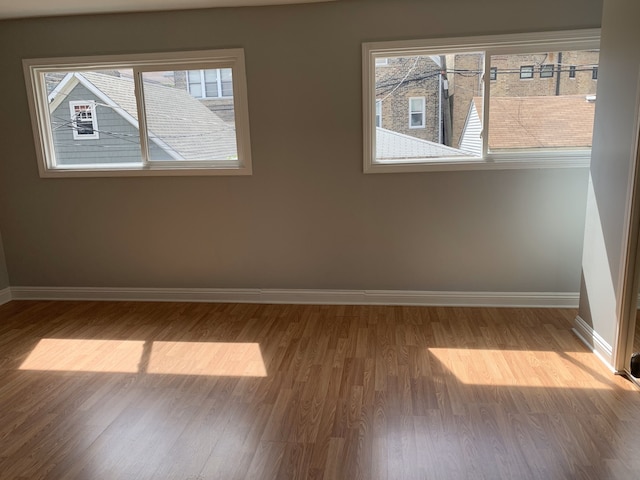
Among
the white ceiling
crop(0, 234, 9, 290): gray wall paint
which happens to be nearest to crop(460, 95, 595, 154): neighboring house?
the white ceiling

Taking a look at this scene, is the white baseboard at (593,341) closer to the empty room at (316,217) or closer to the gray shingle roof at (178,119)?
the empty room at (316,217)

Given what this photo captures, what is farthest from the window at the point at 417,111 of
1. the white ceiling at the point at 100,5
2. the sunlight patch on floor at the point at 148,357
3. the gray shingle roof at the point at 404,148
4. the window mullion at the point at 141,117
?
the window mullion at the point at 141,117

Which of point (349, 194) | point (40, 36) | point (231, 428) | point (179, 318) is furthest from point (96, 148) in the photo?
point (231, 428)

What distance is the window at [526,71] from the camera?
3.45m

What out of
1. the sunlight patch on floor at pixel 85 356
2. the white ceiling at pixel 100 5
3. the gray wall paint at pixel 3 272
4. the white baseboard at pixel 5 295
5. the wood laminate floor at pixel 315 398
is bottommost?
the sunlight patch on floor at pixel 85 356

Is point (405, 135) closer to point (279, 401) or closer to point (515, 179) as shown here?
point (515, 179)

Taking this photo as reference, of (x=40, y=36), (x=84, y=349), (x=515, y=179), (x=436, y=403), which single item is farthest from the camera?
(x=40, y=36)

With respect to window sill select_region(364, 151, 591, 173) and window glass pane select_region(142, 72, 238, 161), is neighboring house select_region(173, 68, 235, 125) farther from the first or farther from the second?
window sill select_region(364, 151, 591, 173)

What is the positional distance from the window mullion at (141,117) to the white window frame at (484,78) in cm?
188

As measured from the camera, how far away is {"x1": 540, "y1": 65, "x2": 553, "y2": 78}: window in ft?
11.3

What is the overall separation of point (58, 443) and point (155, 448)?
0.49 m

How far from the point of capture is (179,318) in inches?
148

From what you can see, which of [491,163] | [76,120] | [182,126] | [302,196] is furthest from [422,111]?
[76,120]

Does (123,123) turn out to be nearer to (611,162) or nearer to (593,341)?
(611,162)
